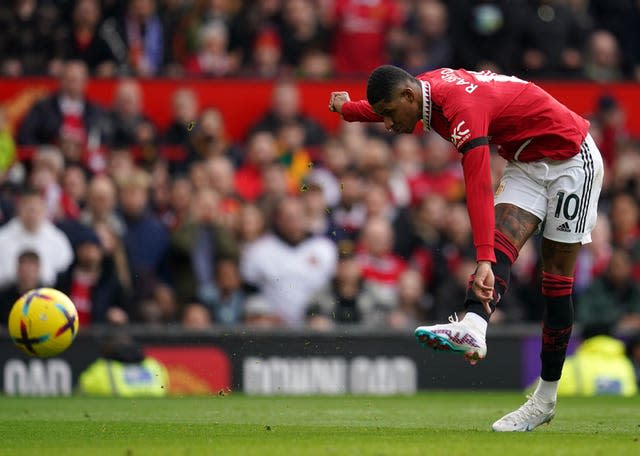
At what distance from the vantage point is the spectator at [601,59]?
21.2 m

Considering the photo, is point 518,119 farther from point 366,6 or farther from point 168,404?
point 366,6

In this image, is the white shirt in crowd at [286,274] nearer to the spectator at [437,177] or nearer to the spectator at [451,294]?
the spectator at [451,294]

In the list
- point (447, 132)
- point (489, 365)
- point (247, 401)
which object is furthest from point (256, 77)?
point (447, 132)

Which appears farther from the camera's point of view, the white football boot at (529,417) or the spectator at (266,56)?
the spectator at (266,56)

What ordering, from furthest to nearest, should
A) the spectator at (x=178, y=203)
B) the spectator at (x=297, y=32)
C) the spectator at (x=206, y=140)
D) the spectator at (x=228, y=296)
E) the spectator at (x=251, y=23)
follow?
the spectator at (x=297, y=32) < the spectator at (x=251, y=23) < the spectator at (x=206, y=140) < the spectator at (x=178, y=203) < the spectator at (x=228, y=296)

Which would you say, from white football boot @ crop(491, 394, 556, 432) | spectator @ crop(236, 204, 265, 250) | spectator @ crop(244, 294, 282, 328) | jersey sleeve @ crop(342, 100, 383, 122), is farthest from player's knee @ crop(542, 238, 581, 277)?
spectator @ crop(236, 204, 265, 250)

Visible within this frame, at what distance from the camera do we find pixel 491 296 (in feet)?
28.9

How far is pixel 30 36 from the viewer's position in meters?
18.9

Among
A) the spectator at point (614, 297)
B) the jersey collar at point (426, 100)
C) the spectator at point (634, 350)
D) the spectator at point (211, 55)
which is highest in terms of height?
the jersey collar at point (426, 100)

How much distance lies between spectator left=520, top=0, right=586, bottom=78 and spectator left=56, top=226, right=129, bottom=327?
7.34 meters

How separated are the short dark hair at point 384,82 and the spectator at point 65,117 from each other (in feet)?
28.8

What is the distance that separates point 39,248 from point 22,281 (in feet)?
1.83

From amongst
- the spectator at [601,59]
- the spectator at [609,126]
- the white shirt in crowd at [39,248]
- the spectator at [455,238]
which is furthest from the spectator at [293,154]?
the spectator at [601,59]

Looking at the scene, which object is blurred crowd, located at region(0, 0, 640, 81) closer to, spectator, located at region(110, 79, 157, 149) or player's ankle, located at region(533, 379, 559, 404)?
spectator, located at region(110, 79, 157, 149)
